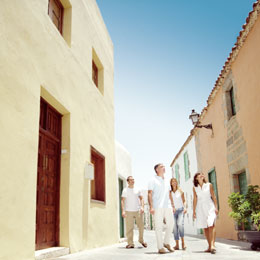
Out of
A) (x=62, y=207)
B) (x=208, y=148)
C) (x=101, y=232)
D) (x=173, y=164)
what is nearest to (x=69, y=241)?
(x=62, y=207)

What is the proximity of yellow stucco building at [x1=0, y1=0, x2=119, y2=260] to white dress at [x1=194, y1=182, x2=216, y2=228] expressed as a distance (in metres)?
2.18

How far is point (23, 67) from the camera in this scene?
4.42 m

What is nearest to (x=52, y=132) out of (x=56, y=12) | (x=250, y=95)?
(x=56, y=12)

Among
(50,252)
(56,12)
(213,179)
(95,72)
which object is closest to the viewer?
(50,252)

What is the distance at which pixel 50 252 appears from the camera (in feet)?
15.4

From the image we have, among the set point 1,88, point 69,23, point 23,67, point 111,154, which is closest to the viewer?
point 1,88

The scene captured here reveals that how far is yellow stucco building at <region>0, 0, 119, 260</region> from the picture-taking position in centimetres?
395

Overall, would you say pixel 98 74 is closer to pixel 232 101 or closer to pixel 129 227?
pixel 232 101

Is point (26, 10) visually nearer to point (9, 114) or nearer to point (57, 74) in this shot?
point (57, 74)

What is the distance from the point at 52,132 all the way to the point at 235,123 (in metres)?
6.03

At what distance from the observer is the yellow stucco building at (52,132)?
3.95 meters

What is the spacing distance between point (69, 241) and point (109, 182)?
11.7ft

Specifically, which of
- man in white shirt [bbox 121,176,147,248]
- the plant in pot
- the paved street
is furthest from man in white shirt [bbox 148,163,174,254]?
the plant in pot

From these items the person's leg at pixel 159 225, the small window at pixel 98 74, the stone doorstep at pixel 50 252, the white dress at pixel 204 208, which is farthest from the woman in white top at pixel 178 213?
the small window at pixel 98 74
